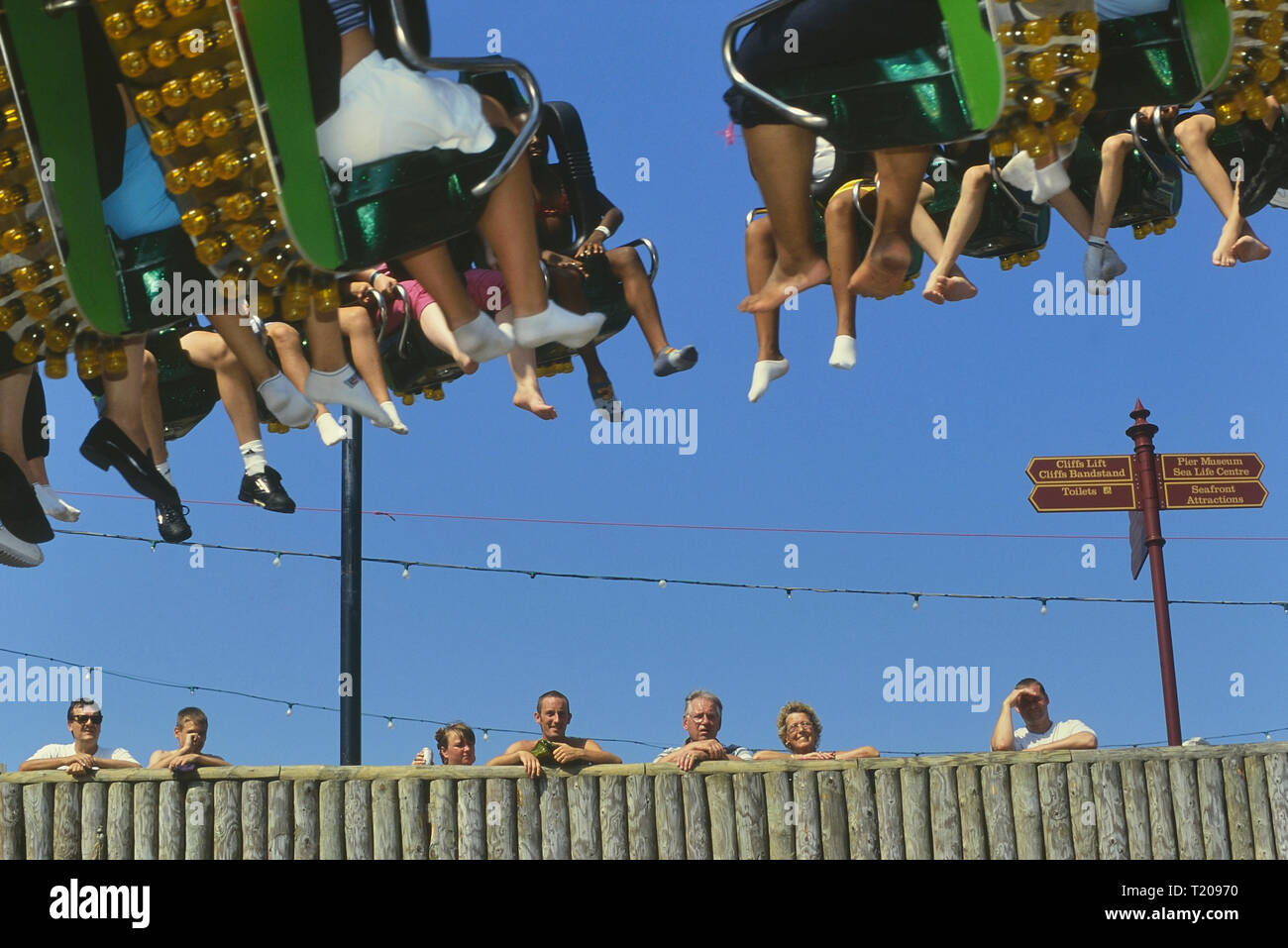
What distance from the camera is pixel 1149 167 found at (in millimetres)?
7305

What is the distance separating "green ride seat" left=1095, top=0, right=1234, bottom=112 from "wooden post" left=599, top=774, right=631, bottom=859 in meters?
3.41

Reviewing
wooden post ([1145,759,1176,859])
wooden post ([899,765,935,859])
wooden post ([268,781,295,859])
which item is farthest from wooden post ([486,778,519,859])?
wooden post ([1145,759,1176,859])

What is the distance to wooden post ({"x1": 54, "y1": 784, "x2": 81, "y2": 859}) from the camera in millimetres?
6199

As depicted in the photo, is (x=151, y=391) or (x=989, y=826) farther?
(x=151, y=391)

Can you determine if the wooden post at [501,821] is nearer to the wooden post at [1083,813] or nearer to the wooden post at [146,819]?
the wooden post at [146,819]

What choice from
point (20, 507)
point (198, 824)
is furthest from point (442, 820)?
point (20, 507)

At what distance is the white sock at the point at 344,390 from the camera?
750 centimetres

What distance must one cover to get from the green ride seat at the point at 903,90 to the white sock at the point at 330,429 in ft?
7.42

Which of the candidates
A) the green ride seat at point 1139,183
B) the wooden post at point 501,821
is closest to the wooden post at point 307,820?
the wooden post at point 501,821

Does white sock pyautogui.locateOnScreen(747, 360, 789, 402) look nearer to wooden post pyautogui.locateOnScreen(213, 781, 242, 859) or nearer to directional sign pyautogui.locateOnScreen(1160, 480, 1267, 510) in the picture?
directional sign pyautogui.locateOnScreen(1160, 480, 1267, 510)

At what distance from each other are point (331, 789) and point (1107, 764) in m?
2.75

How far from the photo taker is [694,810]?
6.15 metres
